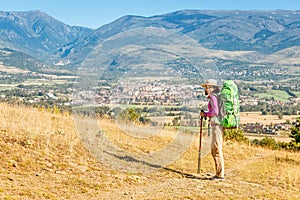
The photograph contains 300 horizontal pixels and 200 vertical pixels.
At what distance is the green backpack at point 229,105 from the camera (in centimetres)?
925

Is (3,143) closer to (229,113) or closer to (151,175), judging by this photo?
(151,175)

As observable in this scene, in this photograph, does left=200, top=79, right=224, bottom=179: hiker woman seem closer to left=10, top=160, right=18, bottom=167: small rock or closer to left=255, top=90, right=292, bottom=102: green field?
left=10, top=160, right=18, bottom=167: small rock

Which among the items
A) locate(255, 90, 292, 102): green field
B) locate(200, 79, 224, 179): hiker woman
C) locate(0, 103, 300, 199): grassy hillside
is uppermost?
locate(255, 90, 292, 102): green field

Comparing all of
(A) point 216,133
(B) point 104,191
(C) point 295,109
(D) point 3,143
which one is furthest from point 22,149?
(C) point 295,109

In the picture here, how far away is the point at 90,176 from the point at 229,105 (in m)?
3.82

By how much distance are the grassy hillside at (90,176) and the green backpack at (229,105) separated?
5.25ft

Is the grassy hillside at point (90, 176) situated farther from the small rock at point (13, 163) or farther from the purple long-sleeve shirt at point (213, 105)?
the purple long-sleeve shirt at point (213, 105)

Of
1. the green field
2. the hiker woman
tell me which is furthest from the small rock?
the green field

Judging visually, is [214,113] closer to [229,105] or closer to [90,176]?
[229,105]

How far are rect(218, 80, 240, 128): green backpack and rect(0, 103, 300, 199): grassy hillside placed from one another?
1601 mm

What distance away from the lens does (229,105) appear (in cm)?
934

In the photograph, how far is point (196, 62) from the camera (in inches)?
418

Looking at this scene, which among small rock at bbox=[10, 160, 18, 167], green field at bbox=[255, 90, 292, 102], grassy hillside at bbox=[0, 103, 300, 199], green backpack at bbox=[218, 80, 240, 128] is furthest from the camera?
green field at bbox=[255, 90, 292, 102]

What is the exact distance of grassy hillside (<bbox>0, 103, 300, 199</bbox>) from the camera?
24.9 ft
